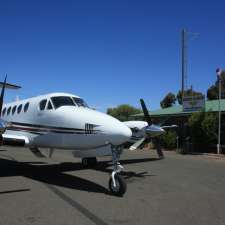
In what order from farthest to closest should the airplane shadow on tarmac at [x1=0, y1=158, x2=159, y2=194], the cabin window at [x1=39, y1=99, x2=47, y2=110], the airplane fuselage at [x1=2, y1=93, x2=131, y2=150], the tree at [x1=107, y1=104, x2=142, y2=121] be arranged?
the tree at [x1=107, y1=104, x2=142, y2=121], the cabin window at [x1=39, y1=99, x2=47, y2=110], the airplane shadow on tarmac at [x1=0, y1=158, x2=159, y2=194], the airplane fuselage at [x1=2, y1=93, x2=131, y2=150]

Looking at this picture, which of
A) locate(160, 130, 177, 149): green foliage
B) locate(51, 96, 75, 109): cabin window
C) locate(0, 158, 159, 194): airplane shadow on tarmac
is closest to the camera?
locate(0, 158, 159, 194): airplane shadow on tarmac

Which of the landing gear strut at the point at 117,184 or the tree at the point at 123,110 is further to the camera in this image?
the tree at the point at 123,110

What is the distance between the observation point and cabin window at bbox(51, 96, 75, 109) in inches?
473

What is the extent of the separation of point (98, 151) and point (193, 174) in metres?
4.22

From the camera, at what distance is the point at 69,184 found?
1081cm

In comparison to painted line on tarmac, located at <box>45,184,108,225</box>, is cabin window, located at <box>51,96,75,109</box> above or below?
above

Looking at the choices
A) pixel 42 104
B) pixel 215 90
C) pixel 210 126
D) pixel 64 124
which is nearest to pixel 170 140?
pixel 210 126

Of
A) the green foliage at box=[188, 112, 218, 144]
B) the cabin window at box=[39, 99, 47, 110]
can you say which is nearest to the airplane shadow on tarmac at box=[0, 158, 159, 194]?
the cabin window at box=[39, 99, 47, 110]

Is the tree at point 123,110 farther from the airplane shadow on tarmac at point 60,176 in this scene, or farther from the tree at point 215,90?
the airplane shadow on tarmac at point 60,176

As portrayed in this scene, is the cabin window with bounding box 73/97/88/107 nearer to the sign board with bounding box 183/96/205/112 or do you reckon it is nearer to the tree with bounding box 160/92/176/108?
the sign board with bounding box 183/96/205/112

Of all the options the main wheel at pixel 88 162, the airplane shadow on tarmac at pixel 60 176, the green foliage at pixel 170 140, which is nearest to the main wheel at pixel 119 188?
the airplane shadow on tarmac at pixel 60 176

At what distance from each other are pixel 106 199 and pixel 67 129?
3.31m

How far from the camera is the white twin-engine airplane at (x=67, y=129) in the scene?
9.78 metres

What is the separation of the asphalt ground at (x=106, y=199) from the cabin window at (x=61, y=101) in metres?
2.59
